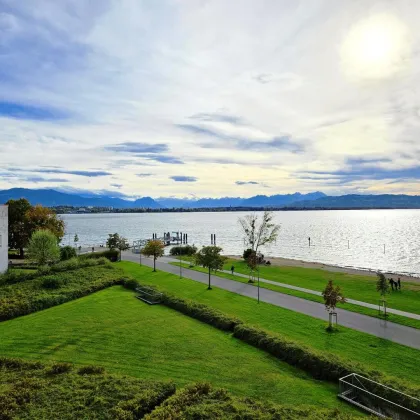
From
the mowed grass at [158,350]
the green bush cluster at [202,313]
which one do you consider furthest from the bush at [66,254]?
the green bush cluster at [202,313]

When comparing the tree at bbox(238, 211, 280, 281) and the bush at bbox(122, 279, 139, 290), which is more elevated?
the tree at bbox(238, 211, 280, 281)

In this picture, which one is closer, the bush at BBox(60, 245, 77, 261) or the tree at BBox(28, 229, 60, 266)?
the tree at BBox(28, 229, 60, 266)

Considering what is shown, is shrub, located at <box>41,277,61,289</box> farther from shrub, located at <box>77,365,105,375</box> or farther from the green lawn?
shrub, located at <box>77,365,105,375</box>

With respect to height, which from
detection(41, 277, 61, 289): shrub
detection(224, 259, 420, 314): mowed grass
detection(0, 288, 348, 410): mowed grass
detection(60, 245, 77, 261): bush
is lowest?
detection(0, 288, 348, 410): mowed grass

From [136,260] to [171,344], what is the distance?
3734 cm

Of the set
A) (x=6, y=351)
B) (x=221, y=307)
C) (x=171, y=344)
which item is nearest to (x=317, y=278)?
(x=221, y=307)

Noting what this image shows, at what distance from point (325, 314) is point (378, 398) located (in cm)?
1189

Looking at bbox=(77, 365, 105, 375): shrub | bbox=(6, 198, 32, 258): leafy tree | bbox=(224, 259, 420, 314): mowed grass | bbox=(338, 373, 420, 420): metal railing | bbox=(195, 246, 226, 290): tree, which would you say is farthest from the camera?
bbox=(6, 198, 32, 258): leafy tree

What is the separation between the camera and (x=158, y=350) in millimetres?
17844

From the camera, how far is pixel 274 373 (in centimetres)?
1544

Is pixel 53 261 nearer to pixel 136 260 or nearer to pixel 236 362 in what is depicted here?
pixel 136 260

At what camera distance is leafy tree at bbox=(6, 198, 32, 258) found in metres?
56.4

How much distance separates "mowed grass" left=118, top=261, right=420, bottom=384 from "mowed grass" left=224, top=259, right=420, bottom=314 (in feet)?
25.1

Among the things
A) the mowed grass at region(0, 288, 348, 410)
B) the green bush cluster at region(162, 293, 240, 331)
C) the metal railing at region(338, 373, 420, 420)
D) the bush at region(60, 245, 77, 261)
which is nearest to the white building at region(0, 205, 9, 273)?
the bush at region(60, 245, 77, 261)
